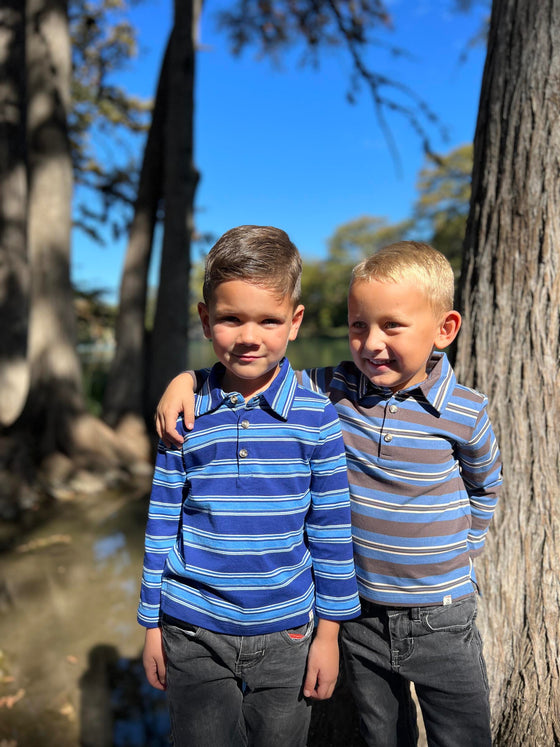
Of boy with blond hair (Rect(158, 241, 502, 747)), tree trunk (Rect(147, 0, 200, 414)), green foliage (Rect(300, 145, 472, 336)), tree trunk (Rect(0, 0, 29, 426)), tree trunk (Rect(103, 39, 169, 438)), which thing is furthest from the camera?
green foliage (Rect(300, 145, 472, 336))

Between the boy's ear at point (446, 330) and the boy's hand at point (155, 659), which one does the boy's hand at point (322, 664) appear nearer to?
the boy's hand at point (155, 659)

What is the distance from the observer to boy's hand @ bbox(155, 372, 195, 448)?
158 cm

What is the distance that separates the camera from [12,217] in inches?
266

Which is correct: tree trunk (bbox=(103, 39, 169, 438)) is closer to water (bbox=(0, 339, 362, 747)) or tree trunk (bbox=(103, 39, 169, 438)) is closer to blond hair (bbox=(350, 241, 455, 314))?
water (bbox=(0, 339, 362, 747))

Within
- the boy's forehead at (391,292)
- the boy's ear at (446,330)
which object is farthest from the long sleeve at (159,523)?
the boy's ear at (446,330)

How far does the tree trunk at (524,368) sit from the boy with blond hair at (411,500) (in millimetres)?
465

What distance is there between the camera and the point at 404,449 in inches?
64.4

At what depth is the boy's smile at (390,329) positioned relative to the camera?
5.21ft

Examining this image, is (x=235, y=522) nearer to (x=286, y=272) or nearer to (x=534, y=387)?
(x=286, y=272)

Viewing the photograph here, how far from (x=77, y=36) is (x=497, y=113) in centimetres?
1277

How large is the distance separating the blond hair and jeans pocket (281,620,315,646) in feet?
3.29

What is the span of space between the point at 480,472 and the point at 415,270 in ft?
2.17

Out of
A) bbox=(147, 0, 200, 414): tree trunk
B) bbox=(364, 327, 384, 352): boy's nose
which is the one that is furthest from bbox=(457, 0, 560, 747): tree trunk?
bbox=(147, 0, 200, 414): tree trunk

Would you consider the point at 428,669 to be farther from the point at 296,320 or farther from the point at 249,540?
the point at 296,320
